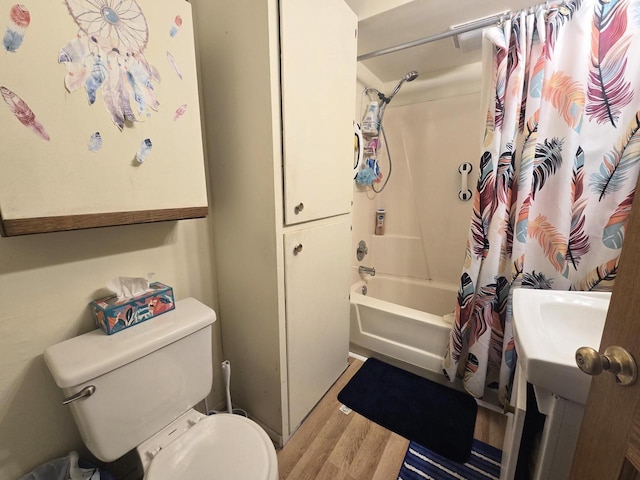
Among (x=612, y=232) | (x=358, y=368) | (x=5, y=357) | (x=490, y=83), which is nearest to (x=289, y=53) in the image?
(x=490, y=83)

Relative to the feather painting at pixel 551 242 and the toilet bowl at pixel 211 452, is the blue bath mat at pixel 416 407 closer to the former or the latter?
the toilet bowl at pixel 211 452

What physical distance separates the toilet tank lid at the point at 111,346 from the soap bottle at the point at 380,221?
A: 1.84 meters

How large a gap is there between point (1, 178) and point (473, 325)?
1.95m

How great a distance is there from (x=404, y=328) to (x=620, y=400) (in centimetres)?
135

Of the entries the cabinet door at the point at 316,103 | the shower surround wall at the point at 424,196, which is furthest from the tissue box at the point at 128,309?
the shower surround wall at the point at 424,196

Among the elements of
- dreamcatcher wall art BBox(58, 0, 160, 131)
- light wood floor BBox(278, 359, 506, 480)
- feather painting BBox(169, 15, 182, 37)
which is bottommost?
light wood floor BBox(278, 359, 506, 480)

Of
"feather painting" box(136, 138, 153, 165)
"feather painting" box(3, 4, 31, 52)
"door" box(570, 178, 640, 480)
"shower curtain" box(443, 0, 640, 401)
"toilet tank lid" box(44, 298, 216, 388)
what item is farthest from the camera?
"shower curtain" box(443, 0, 640, 401)

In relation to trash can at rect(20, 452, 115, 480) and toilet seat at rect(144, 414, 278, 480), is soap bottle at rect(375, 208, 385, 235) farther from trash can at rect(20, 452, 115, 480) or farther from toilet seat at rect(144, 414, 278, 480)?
trash can at rect(20, 452, 115, 480)

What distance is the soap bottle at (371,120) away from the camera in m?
2.05

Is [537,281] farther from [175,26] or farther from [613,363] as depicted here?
[175,26]

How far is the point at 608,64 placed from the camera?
1104 millimetres

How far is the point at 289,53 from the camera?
0.99 metres

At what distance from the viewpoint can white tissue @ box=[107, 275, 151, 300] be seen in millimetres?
898

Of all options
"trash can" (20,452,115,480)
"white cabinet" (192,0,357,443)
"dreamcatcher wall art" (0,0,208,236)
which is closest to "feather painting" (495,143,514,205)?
"white cabinet" (192,0,357,443)
